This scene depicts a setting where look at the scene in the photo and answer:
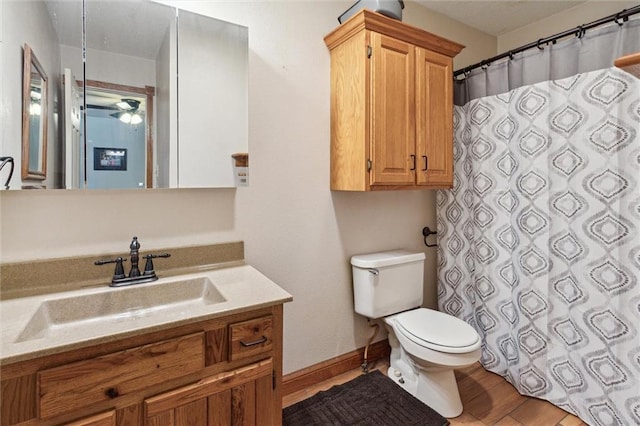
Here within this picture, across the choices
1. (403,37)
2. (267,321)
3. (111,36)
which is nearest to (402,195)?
(403,37)

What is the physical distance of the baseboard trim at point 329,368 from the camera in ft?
6.24

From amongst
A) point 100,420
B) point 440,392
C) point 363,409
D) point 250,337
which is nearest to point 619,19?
point 440,392

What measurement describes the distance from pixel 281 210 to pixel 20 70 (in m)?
1.18

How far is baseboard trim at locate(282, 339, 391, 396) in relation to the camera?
190 cm

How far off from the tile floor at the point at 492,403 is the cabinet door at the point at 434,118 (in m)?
1.23

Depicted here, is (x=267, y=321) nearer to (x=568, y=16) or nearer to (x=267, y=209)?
(x=267, y=209)

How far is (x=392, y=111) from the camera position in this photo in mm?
1769

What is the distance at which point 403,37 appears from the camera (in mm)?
1793

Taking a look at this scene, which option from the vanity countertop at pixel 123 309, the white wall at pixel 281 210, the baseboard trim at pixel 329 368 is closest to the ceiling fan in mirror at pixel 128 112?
the white wall at pixel 281 210

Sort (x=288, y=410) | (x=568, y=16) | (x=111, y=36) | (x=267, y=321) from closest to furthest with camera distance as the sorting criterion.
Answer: (x=267, y=321)
(x=111, y=36)
(x=288, y=410)
(x=568, y=16)

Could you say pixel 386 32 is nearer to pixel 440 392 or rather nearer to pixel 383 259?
pixel 383 259

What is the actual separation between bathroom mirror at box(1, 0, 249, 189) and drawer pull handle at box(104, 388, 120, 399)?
2.55ft

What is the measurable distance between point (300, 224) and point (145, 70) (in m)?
1.04

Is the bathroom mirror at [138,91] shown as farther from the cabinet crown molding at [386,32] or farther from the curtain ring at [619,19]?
the curtain ring at [619,19]
